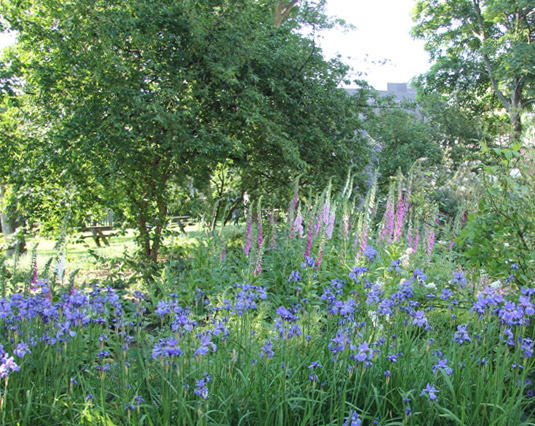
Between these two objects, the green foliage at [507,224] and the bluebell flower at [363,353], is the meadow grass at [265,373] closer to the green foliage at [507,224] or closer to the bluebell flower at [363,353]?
the bluebell flower at [363,353]

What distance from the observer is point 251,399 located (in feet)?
6.49

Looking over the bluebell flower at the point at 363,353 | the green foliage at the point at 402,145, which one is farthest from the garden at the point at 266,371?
the green foliage at the point at 402,145

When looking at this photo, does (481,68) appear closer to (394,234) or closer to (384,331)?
(394,234)

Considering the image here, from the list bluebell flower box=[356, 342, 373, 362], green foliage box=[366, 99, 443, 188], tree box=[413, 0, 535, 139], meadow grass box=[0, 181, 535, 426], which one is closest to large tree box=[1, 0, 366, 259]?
meadow grass box=[0, 181, 535, 426]

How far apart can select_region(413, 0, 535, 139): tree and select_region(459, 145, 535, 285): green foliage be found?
16903 millimetres

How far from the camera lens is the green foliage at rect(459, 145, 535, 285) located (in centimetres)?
296

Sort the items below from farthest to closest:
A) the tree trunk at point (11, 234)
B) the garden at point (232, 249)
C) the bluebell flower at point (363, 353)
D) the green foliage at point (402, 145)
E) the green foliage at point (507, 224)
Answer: the green foliage at point (402, 145) → the tree trunk at point (11, 234) → the green foliage at point (507, 224) → the garden at point (232, 249) → the bluebell flower at point (363, 353)

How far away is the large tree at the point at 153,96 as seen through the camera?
625 centimetres

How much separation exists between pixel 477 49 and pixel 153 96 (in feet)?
62.4

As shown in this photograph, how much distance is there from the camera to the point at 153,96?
6.49m

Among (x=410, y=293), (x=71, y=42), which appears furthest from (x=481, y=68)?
(x=410, y=293)

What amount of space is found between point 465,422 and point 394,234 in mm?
3273

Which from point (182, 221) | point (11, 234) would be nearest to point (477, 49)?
point (182, 221)

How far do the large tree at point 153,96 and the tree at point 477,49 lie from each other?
1399 centimetres
